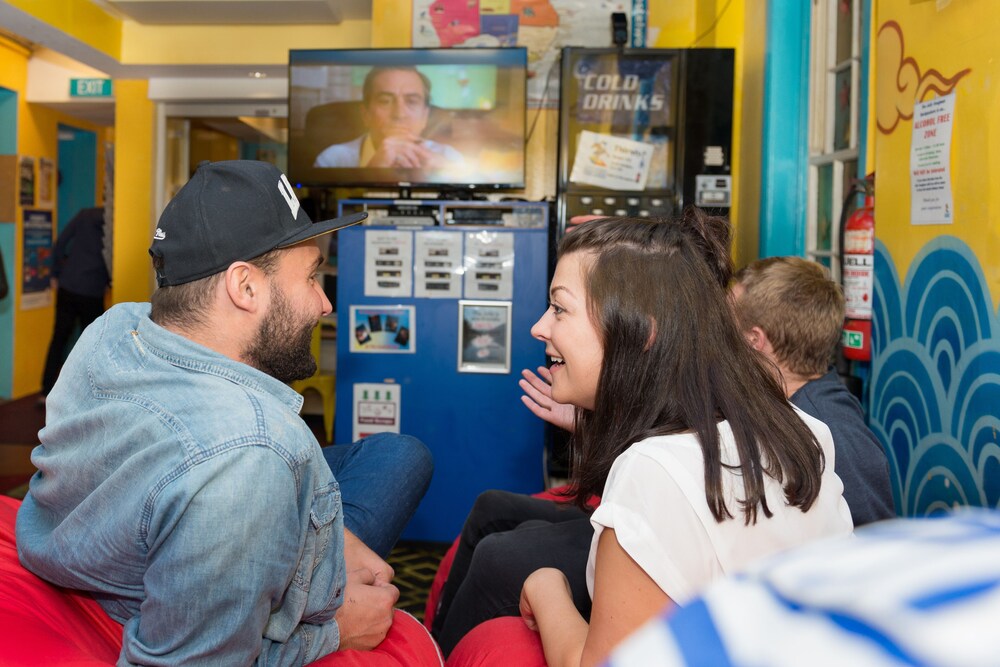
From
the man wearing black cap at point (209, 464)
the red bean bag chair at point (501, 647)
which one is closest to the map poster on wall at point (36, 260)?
the man wearing black cap at point (209, 464)

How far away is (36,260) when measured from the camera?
7461 millimetres

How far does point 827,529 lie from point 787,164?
2.85m

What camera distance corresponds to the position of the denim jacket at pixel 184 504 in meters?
1.16

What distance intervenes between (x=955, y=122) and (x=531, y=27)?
341 centimetres

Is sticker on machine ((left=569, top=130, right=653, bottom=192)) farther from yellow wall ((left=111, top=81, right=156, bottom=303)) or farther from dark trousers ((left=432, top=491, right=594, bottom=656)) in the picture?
yellow wall ((left=111, top=81, right=156, bottom=303))

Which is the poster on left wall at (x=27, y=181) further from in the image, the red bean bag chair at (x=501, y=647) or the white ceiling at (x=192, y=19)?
the red bean bag chair at (x=501, y=647)

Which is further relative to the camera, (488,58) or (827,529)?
(488,58)

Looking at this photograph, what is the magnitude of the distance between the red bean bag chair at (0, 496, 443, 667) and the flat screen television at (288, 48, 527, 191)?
3104 millimetres

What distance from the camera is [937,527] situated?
32 centimetres

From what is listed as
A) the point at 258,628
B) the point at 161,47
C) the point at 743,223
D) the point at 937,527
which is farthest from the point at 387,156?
the point at 937,527

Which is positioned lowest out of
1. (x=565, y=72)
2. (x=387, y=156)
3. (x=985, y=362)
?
(x=985, y=362)

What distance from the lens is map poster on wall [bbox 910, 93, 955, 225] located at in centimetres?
207

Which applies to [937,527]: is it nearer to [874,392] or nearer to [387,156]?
[874,392]

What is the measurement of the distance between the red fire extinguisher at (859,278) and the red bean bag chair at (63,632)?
1.70m
